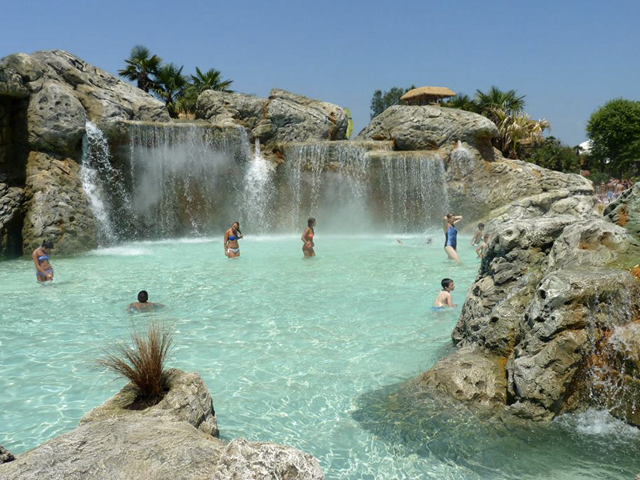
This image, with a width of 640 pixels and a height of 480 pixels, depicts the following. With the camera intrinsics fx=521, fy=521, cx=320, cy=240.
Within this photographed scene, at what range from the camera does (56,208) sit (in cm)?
1673

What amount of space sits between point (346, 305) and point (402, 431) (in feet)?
16.4

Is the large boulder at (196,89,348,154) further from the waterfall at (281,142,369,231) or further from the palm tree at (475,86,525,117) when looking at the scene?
the palm tree at (475,86,525,117)

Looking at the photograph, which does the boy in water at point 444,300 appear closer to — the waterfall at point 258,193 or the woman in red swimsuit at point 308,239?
the woman in red swimsuit at point 308,239

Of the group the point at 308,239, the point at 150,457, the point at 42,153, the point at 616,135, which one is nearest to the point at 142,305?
the point at 308,239

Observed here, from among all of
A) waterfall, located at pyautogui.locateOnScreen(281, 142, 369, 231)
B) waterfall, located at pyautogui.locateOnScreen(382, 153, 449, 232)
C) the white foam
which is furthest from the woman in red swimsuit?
waterfall, located at pyautogui.locateOnScreen(382, 153, 449, 232)

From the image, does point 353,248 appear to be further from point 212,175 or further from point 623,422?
point 623,422

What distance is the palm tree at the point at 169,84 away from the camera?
36.8 m

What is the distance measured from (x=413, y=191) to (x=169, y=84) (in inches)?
889

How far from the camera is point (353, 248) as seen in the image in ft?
58.4

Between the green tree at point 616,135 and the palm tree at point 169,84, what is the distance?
33.9 meters

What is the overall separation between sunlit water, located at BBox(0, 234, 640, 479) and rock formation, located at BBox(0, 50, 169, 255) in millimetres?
2879

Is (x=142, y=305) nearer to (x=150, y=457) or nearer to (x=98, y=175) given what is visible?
(x=150, y=457)

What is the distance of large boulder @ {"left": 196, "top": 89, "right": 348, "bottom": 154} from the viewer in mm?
22688

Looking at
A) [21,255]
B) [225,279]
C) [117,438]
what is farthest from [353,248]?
[117,438]
